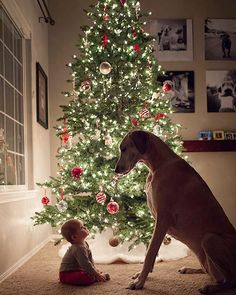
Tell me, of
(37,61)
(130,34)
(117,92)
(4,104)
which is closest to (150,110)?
(117,92)

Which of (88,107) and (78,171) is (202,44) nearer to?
(88,107)

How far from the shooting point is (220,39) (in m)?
5.49

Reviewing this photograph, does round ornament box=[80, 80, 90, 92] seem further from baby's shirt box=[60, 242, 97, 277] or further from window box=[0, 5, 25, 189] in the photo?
baby's shirt box=[60, 242, 97, 277]

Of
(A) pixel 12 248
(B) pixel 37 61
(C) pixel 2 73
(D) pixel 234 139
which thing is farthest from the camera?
(D) pixel 234 139

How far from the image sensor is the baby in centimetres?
262

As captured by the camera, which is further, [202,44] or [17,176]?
[202,44]

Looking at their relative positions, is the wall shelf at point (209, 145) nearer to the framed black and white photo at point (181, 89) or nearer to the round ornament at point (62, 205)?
the framed black and white photo at point (181, 89)

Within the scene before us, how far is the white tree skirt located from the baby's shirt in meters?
0.72

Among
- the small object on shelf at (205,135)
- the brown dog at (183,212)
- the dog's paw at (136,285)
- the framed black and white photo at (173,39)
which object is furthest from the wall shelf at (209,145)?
the dog's paw at (136,285)

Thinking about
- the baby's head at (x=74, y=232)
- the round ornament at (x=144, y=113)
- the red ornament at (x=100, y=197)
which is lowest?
the baby's head at (x=74, y=232)

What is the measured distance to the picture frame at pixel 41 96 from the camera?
446cm

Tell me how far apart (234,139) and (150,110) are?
2004mm

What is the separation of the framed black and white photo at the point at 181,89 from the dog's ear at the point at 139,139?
2786mm

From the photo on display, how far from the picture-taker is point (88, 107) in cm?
366
